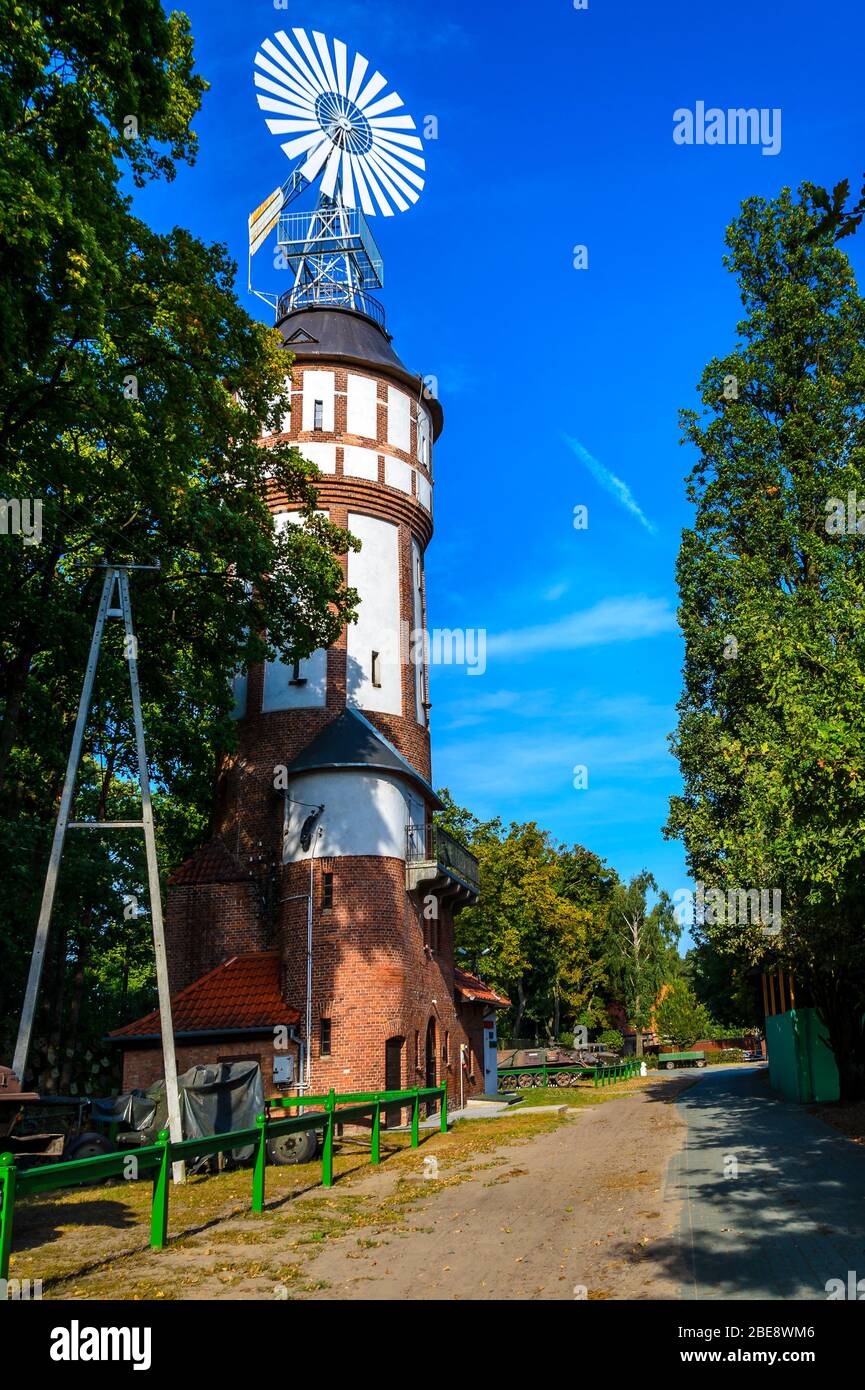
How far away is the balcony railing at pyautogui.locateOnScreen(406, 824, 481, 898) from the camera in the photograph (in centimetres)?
2744

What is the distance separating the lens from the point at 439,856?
29391mm

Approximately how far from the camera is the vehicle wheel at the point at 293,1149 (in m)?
16.8

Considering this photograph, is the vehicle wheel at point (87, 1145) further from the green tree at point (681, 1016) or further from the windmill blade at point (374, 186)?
the green tree at point (681, 1016)

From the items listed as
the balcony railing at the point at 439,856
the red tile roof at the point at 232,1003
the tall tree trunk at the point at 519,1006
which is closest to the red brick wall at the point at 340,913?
the red tile roof at the point at 232,1003

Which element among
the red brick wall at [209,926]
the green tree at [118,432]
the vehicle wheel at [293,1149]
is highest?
the green tree at [118,432]

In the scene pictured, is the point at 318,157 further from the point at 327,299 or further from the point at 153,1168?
the point at 153,1168

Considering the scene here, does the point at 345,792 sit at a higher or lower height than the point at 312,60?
lower

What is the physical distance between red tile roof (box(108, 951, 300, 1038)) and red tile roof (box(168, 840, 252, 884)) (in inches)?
85.5

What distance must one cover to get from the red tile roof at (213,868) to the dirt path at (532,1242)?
521 inches

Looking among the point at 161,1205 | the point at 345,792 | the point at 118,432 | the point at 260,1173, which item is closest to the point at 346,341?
the point at 345,792

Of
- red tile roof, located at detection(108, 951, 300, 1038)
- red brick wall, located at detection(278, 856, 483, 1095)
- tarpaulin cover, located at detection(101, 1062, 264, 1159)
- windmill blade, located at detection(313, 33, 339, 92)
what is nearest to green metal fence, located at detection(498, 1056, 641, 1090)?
red brick wall, located at detection(278, 856, 483, 1095)

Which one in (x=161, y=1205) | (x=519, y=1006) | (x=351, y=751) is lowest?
(x=519, y=1006)

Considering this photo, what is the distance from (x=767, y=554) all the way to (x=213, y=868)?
16.2 meters

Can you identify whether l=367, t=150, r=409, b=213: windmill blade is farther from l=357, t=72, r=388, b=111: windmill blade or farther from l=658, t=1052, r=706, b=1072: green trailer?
l=658, t=1052, r=706, b=1072: green trailer
